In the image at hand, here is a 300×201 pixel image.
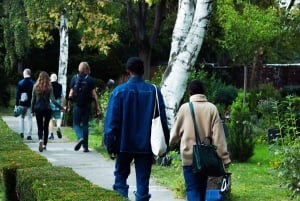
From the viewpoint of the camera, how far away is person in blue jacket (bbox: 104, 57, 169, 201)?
8.00 metres

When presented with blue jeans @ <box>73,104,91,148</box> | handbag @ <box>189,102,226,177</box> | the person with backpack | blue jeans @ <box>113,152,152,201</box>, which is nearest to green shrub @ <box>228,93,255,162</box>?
the person with backpack

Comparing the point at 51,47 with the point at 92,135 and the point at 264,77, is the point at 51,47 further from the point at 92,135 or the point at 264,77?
the point at 92,135

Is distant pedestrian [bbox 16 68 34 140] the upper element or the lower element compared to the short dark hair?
lower

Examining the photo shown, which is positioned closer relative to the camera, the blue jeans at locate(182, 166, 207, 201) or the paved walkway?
the blue jeans at locate(182, 166, 207, 201)

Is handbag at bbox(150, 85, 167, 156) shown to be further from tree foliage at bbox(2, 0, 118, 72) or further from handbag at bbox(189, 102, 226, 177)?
tree foliage at bbox(2, 0, 118, 72)

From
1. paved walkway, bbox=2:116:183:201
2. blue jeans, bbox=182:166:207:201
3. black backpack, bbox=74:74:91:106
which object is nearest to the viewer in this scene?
blue jeans, bbox=182:166:207:201

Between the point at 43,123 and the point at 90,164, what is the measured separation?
2.48 m

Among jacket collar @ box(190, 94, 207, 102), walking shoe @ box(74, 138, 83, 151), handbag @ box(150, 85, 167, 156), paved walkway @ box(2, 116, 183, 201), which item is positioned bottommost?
paved walkway @ box(2, 116, 183, 201)

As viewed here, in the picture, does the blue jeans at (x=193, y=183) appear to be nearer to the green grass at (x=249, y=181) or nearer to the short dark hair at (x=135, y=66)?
the short dark hair at (x=135, y=66)

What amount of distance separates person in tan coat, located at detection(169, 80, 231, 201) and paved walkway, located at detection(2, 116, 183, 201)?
2.00 meters

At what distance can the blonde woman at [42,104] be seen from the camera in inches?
613

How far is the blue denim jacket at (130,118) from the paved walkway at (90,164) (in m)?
1.98

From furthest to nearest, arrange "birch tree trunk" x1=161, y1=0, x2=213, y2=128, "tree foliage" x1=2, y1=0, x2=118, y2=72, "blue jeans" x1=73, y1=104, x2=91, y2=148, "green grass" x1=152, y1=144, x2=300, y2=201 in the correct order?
1. "blue jeans" x1=73, y1=104, x2=91, y2=148
2. "tree foliage" x1=2, y1=0, x2=118, y2=72
3. "birch tree trunk" x1=161, y1=0, x2=213, y2=128
4. "green grass" x1=152, y1=144, x2=300, y2=201

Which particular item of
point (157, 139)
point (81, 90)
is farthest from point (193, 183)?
point (81, 90)
